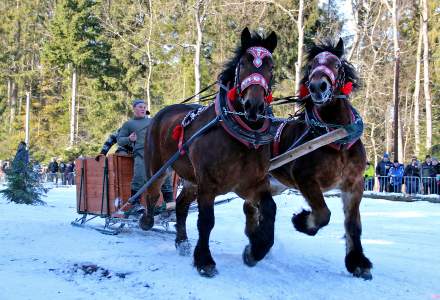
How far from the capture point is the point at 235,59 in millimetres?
5570

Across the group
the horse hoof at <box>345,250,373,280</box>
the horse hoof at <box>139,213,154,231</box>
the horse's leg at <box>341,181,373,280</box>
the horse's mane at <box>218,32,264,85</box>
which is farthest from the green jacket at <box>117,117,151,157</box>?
the horse hoof at <box>345,250,373,280</box>

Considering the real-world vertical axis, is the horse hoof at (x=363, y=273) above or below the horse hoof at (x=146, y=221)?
below

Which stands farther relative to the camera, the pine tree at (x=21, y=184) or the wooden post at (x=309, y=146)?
the pine tree at (x=21, y=184)

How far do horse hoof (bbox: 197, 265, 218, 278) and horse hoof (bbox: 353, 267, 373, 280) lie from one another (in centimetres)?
132

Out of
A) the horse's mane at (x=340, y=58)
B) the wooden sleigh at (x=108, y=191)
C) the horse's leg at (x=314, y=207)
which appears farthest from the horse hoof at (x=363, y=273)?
the wooden sleigh at (x=108, y=191)

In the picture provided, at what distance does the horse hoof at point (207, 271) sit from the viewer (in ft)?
16.6

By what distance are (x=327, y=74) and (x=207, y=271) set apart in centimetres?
217

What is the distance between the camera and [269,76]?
5148 mm

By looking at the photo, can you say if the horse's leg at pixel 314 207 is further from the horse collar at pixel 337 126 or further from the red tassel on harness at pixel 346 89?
the red tassel on harness at pixel 346 89

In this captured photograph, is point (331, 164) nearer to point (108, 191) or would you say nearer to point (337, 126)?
point (337, 126)

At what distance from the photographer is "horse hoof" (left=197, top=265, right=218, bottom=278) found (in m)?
5.07

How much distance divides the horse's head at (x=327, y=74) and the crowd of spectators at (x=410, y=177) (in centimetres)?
1115

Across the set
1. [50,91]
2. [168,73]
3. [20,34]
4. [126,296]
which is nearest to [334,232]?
[126,296]

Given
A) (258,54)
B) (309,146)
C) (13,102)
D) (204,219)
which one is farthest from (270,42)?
(13,102)
